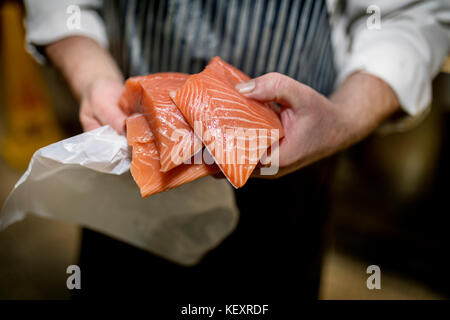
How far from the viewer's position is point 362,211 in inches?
84.1

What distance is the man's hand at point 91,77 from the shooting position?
2.57 ft

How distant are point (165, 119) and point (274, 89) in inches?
8.2

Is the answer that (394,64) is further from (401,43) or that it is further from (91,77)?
(91,77)

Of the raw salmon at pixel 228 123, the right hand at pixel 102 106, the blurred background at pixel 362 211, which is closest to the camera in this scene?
the raw salmon at pixel 228 123

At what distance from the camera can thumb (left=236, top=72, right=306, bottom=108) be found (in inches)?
26.2

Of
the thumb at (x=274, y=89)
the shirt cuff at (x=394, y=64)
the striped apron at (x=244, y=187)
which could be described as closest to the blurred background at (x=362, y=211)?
the striped apron at (x=244, y=187)

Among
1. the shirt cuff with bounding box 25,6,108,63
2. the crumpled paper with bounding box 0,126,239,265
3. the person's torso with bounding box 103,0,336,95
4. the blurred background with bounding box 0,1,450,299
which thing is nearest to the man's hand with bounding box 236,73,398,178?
the person's torso with bounding box 103,0,336,95

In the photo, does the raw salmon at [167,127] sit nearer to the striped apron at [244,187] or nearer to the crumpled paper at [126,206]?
the crumpled paper at [126,206]

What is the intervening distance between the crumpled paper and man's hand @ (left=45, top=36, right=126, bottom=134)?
0.17ft

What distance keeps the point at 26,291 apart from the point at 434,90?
2136 mm

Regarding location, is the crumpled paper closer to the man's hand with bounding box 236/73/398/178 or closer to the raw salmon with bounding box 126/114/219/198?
the raw salmon with bounding box 126/114/219/198

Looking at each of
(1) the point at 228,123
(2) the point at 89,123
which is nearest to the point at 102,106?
A: (2) the point at 89,123

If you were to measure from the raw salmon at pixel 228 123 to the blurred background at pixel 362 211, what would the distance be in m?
1.01
